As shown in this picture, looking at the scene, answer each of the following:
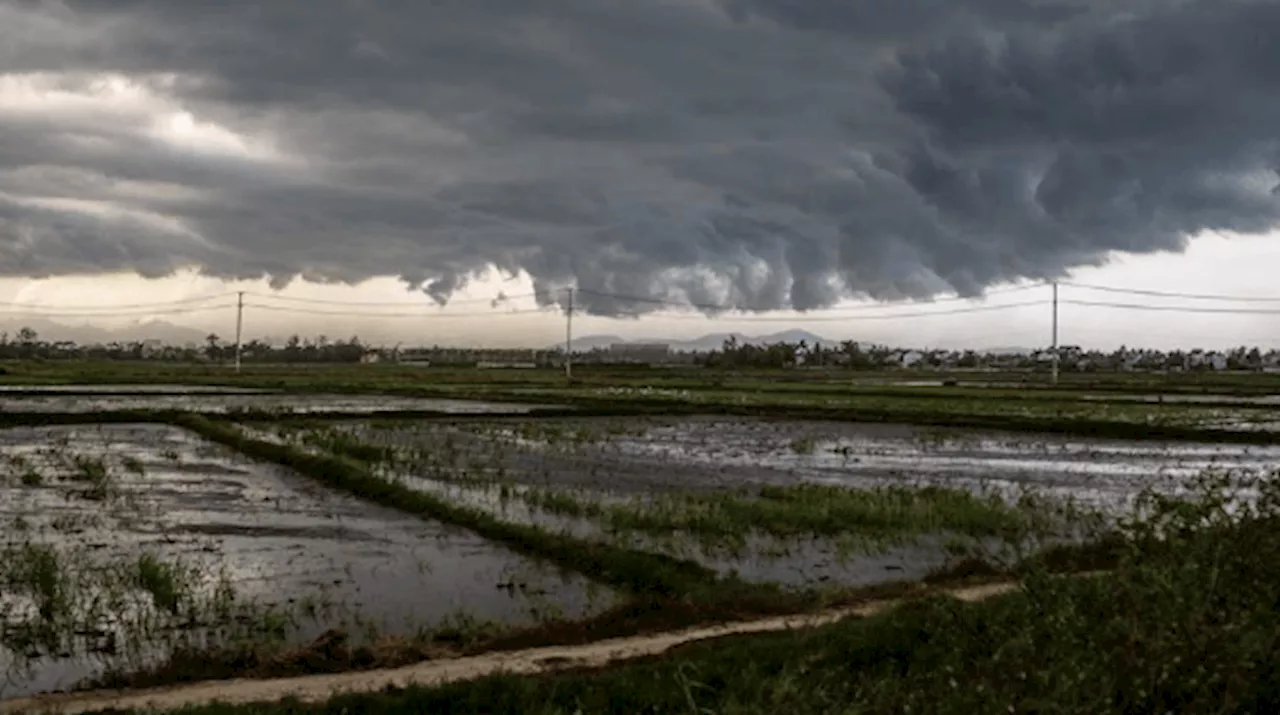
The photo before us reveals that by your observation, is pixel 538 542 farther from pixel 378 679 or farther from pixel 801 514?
pixel 378 679

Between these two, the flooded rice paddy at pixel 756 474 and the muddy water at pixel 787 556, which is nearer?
the muddy water at pixel 787 556

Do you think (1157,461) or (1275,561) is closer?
(1275,561)

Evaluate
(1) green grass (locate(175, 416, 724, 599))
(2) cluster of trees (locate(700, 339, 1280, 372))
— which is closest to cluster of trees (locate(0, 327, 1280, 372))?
(2) cluster of trees (locate(700, 339, 1280, 372))

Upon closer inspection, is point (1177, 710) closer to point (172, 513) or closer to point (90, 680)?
point (90, 680)

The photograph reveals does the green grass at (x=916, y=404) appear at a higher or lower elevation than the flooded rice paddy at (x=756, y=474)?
higher

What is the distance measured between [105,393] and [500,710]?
4338 cm

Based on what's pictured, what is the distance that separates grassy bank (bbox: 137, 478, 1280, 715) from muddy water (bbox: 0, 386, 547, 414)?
2857 centimetres

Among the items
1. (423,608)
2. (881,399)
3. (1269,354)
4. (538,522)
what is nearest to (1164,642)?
(423,608)

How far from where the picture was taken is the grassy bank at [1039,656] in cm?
375

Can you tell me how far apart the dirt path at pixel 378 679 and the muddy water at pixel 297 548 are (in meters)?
0.80

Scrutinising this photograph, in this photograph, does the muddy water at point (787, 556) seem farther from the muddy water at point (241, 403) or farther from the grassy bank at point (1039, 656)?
the muddy water at point (241, 403)

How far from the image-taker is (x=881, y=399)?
1738 inches

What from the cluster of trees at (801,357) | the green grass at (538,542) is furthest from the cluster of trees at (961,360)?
the green grass at (538,542)

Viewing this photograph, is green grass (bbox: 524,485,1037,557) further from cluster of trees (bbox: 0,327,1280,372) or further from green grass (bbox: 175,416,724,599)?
cluster of trees (bbox: 0,327,1280,372)
